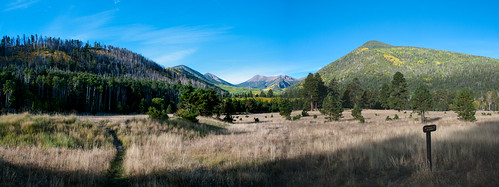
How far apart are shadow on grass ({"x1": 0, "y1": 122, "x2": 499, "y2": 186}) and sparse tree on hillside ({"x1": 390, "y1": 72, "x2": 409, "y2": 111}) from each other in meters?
66.8

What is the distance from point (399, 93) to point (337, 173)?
73507 millimetres

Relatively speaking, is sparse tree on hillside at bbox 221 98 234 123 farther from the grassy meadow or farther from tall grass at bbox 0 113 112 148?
the grassy meadow

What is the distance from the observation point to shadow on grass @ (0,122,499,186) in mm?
4668

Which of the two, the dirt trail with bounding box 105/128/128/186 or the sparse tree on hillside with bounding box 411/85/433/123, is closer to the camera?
the dirt trail with bounding box 105/128/128/186

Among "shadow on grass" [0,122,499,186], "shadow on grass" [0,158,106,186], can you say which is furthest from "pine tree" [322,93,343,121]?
"shadow on grass" [0,158,106,186]

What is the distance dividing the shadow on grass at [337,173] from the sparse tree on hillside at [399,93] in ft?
219

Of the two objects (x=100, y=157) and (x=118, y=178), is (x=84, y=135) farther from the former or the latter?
(x=118, y=178)

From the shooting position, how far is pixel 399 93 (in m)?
65.7

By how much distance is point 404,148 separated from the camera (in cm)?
779

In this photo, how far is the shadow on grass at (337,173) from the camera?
467 cm

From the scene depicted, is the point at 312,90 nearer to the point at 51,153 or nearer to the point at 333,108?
the point at 333,108

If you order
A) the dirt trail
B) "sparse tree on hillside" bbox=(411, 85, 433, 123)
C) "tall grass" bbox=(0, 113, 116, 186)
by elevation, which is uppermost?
"sparse tree on hillside" bbox=(411, 85, 433, 123)

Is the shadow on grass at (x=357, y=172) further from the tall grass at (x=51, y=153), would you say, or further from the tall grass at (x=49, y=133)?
the tall grass at (x=49, y=133)

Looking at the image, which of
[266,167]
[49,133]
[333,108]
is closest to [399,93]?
[333,108]
